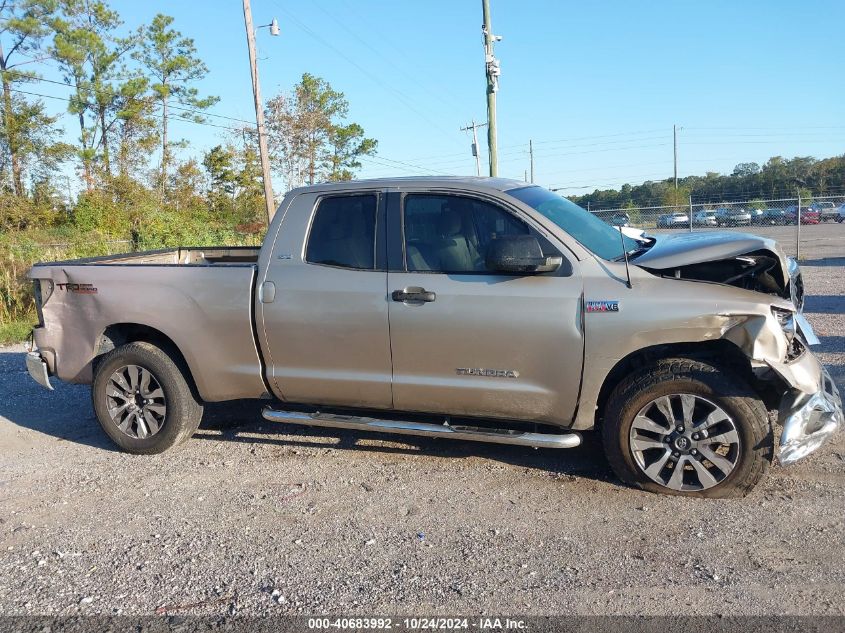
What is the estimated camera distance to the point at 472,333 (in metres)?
4.34

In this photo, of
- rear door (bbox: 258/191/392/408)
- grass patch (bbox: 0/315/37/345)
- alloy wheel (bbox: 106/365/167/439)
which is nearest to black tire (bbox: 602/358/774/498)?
rear door (bbox: 258/191/392/408)

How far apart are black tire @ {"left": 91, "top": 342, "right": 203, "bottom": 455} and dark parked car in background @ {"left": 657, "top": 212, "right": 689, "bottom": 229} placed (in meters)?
17.2

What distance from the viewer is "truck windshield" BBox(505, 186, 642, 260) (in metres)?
4.42

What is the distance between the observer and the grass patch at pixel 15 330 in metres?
10.4

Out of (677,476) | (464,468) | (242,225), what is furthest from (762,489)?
(242,225)

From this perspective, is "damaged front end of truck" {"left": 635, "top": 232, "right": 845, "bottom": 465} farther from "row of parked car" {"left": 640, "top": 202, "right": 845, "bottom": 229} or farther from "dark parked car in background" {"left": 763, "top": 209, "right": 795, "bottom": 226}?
"dark parked car in background" {"left": 763, "top": 209, "right": 795, "bottom": 226}

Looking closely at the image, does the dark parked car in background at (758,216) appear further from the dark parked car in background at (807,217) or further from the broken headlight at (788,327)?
the broken headlight at (788,327)

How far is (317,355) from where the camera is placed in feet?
15.6

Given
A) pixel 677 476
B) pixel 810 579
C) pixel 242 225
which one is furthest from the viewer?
pixel 242 225

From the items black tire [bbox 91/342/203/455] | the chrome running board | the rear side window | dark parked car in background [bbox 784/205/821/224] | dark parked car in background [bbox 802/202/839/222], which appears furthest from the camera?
dark parked car in background [bbox 784/205/821/224]

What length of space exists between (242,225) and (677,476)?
37.2 meters

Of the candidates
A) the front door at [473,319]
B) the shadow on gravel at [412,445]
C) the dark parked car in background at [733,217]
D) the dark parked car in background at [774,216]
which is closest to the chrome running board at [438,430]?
the front door at [473,319]

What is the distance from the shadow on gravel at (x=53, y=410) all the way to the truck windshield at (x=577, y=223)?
147 inches

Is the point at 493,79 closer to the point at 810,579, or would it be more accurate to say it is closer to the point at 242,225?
the point at 810,579
